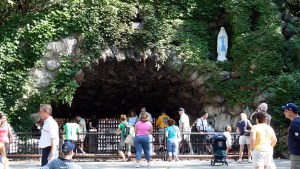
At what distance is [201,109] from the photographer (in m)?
20.6

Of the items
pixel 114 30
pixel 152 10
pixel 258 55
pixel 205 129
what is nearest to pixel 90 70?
pixel 114 30

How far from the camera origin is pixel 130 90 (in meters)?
22.9

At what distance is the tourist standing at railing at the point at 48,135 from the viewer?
845 cm

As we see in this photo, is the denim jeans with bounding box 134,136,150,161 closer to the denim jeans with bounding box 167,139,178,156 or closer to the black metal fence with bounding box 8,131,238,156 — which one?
the denim jeans with bounding box 167,139,178,156

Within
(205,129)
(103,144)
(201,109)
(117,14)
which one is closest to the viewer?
(103,144)

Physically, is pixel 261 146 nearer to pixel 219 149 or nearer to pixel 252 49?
pixel 219 149

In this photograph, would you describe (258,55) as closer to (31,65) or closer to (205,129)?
(205,129)

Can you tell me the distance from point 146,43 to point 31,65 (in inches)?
167

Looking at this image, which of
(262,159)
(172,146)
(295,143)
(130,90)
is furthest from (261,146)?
(130,90)

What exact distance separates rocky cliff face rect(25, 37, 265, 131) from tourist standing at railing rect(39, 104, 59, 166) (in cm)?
927

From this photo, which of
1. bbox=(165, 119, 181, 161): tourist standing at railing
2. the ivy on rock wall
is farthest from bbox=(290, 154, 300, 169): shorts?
the ivy on rock wall

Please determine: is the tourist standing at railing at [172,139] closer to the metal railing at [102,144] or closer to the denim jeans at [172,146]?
the denim jeans at [172,146]

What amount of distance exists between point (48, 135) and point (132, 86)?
44.9 feet

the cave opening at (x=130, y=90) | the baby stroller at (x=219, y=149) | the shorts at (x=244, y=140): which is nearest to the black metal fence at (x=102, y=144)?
the shorts at (x=244, y=140)
